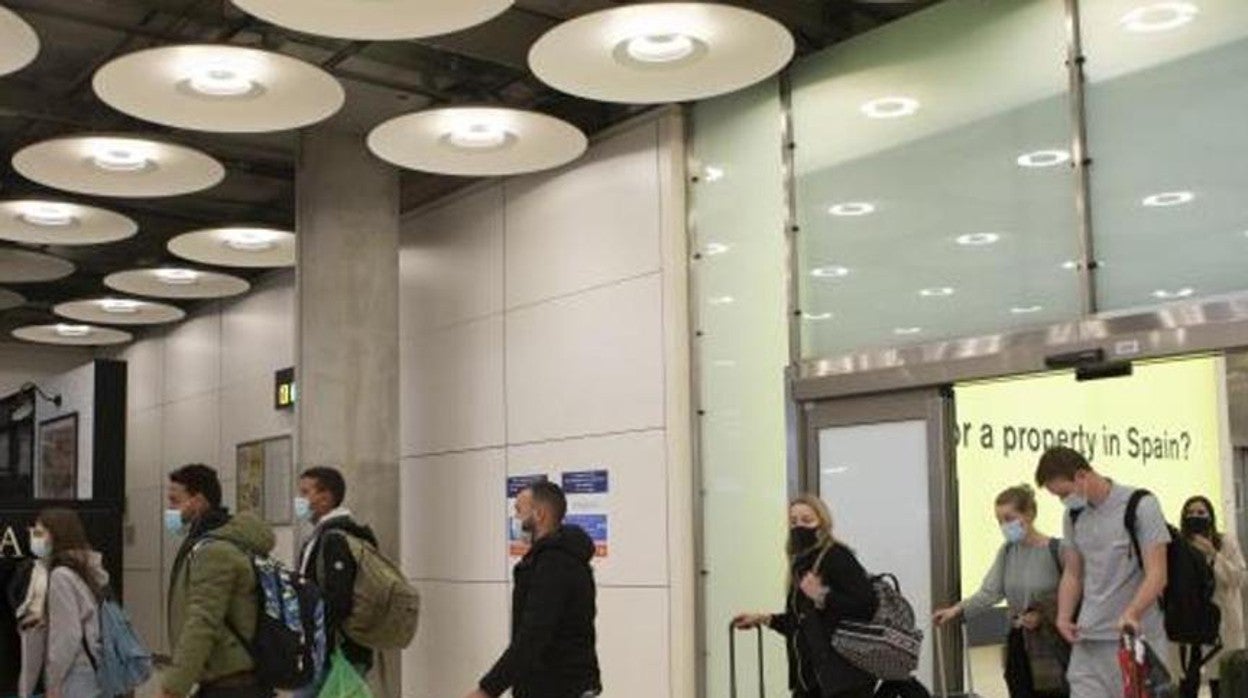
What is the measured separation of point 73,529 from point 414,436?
4165 mm

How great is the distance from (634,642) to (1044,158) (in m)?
3.72

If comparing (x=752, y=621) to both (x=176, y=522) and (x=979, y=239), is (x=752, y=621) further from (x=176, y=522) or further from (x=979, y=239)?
(x=176, y=522)

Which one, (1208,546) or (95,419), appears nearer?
(1208,546)

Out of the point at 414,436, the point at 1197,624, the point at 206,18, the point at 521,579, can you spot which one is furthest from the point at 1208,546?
the point at 206,18

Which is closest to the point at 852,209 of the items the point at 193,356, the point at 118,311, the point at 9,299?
the point at 118,311

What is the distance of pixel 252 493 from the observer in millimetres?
13352

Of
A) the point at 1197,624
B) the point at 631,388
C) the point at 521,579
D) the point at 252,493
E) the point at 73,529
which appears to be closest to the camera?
the point at 521,579

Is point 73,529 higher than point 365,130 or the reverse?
the reverse

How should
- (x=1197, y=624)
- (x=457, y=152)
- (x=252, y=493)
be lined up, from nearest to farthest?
(x=1197, y=624)
(x=457, y=152)
(x=252, y=493)

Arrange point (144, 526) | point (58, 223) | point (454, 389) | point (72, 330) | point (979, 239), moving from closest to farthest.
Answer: point (979, 239), point (58, 223), point (454, 389), point (72, 330), point (144, 526)

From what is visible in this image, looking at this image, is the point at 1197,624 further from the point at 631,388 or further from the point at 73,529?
the point at 73,529

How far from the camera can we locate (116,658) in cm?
652

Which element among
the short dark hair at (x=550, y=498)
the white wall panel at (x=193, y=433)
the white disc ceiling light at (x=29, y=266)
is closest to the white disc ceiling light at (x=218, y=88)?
the short dark hair at (x=550, y=498)

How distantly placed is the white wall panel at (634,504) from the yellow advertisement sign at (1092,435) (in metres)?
2.49
